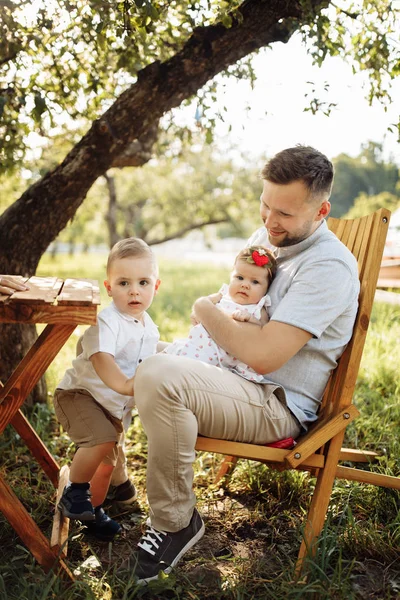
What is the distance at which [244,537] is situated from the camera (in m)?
2.72

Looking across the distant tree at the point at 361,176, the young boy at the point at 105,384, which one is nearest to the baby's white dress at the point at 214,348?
the young boy at the point at 105,384

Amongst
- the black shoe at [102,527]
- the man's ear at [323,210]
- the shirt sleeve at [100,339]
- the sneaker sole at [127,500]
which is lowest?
the black shoe at [102,527]

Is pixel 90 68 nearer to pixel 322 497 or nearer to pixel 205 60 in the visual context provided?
pixel 205 60

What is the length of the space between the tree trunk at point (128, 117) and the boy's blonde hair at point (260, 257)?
1421 millimetres

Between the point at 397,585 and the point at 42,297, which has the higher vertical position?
the point at 42,297

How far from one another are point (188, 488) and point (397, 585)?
2.91ft

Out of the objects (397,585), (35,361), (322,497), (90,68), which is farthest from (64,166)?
(397,585)

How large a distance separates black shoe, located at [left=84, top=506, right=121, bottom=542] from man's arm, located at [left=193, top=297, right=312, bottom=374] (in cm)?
103

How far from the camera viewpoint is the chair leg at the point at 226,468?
312 centimetres

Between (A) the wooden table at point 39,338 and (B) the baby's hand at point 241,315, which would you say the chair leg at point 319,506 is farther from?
(A) the wooden table at point 39,338

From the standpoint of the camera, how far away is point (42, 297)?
202cm

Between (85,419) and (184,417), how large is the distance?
60cm

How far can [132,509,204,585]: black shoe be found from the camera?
2.18 m

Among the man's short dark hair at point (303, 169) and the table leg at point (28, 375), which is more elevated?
the man's short dark hair at point (303, 169)
